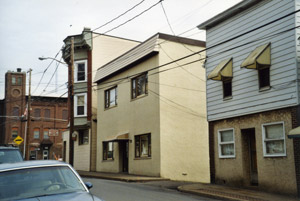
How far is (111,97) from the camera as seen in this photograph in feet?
92.7

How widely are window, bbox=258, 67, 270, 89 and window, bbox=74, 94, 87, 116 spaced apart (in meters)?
19.9

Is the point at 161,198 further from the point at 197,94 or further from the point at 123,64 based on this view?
the point at 123,64

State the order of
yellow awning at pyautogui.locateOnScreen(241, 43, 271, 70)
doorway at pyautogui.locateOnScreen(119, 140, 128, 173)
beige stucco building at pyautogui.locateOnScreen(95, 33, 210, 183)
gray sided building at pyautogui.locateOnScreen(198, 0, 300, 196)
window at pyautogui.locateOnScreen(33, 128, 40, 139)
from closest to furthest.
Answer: gray sided building at pyautogui.locateOnScreen(198, 0, 300, 196) → yellow awning at pyautogui.locateOnScreen(241, 43, 271, 70) → beige stucco building at pyautogui.locateOnScreen(95, 33, 210, 183) → doorway at pyautogui.locateOnScreen(119, 140, 128, 173) → window at pyautogui.locateOnScreen(33, 128, 40, 139)

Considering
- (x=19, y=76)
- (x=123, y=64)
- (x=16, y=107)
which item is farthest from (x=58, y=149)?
(x=123, y=64)

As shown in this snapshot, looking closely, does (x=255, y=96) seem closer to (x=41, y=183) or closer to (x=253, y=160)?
(x=253, y=160)

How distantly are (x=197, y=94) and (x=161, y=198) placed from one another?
1206 centimetres

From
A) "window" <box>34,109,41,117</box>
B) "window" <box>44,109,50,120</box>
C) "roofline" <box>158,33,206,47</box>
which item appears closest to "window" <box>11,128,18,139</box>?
"window" <box>34,109,41,117</box>

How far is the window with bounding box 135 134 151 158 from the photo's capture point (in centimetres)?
2280

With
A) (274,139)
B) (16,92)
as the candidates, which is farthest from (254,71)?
(16,92)

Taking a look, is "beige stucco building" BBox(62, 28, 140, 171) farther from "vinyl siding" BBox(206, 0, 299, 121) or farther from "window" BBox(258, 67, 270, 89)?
"window" BBox(258, 67, 270, 89)

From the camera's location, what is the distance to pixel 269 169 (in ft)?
46.0

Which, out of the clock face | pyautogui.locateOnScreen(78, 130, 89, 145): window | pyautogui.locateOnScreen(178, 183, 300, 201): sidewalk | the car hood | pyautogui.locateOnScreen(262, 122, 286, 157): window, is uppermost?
the clock face

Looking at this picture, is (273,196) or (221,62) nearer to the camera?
(273,196)

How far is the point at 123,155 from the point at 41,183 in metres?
20.6
